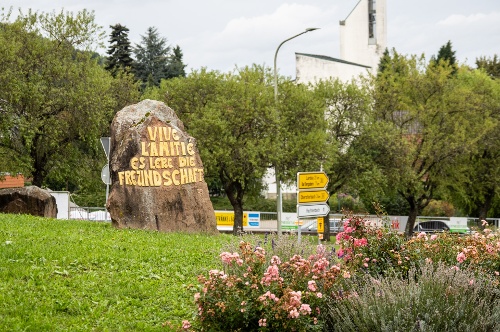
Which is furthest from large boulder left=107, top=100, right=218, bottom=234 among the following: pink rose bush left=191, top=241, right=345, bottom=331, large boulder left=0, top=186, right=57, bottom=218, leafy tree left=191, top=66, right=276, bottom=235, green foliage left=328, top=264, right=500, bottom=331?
leafy tree left=191, top=66, right=276, bottom=235

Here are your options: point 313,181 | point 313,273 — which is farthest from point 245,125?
point 313,273

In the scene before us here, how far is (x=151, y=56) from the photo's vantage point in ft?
260

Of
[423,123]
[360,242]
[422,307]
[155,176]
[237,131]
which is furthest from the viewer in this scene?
[423,123]

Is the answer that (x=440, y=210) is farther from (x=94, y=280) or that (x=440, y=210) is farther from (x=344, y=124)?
(x=94, y=280)

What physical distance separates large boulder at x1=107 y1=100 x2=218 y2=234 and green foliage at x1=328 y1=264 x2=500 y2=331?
11370mm

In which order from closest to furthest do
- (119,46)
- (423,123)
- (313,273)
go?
1. (313,273)
2. (423,123)
3. (119,46)

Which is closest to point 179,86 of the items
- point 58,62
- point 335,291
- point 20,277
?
point 58,62

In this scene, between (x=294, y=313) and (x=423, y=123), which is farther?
(x=423, y=123)

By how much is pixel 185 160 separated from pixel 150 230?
99.0 inches

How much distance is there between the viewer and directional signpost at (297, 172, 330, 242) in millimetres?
17750

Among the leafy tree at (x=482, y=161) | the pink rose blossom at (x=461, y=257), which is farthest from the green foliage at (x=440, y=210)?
the pink rose blossom at (x=461, y=257)

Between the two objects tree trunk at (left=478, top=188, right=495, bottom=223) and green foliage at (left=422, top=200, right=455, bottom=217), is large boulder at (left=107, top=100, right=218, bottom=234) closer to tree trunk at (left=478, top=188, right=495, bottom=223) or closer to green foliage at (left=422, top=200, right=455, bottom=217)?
tree trunk at (left=478, top=188, right=495, bottom=223)

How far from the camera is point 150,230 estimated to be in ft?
65.0

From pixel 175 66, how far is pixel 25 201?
52827 mm
